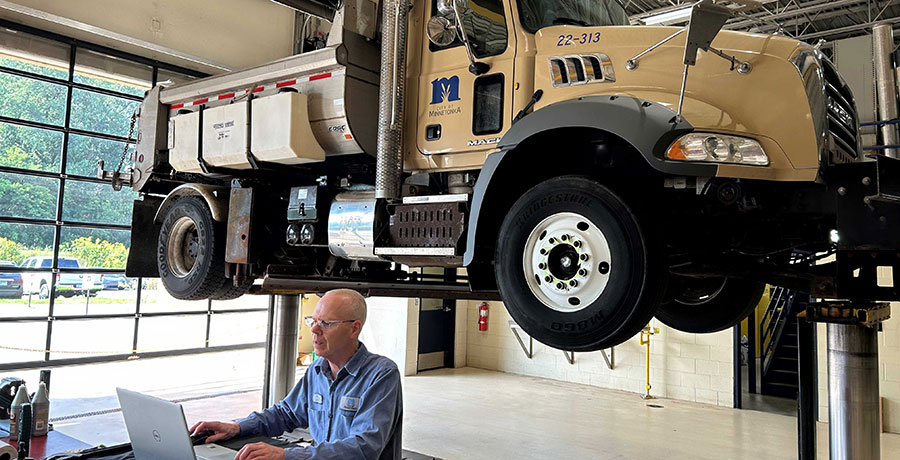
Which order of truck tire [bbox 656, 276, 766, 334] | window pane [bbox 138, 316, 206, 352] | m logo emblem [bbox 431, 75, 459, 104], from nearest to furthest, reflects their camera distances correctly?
1. m logo emblem [bbox 431, 75, 459, 104]
2. truck tire [bbox 656, 276, 766, 334]
3. window pane [bbox 138, 316, 206, 352]

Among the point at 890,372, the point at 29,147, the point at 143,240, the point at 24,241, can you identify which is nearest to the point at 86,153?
the point at 29,147

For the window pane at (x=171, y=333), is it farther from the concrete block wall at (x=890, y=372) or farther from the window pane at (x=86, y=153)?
the concrete block wall at (x=890, y=372)

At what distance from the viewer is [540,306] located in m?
3.05

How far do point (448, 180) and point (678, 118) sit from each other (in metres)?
1.67

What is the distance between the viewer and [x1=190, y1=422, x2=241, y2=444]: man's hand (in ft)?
8.90

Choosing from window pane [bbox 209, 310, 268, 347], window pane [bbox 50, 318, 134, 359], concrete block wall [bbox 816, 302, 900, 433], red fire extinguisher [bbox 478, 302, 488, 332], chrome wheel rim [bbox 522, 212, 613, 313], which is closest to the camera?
chrome wheel rim [bbox 522, 212, 613, 313]

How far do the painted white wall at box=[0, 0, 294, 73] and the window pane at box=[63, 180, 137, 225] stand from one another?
2151mm

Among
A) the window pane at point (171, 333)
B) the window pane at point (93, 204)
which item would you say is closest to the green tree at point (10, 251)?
the window pane at point (93, 204)

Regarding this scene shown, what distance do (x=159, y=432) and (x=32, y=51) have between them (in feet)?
27.0

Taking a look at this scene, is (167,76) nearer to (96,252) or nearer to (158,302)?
(96,252)

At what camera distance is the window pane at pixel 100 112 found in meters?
9.56

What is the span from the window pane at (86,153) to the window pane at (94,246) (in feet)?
2.83

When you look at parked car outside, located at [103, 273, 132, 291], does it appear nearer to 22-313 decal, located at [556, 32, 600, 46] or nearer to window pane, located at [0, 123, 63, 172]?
window pane, located at [0, 123, 63, 172]

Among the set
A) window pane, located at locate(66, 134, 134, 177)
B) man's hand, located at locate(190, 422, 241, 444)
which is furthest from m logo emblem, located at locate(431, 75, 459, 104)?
window pane, located at locate(66, 134, 134, 177)
